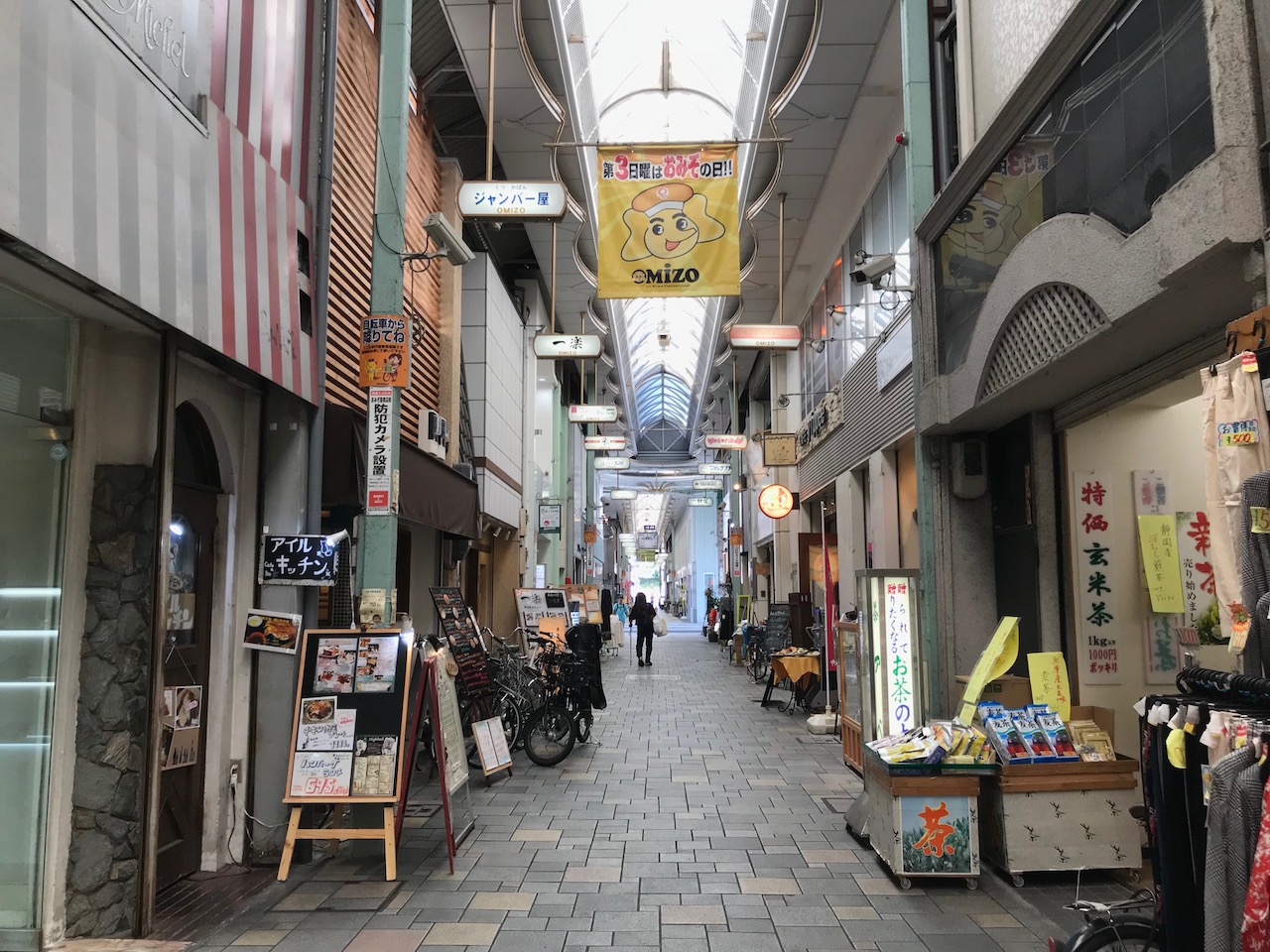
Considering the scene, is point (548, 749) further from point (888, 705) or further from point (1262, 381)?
point (1262, 381)

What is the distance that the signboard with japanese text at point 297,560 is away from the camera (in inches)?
217

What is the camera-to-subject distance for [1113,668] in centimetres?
606

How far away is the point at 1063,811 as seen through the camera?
5.04 m

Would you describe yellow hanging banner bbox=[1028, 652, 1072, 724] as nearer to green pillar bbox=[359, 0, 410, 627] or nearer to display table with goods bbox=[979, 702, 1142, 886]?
display table with goods bbox=[979, 702, 1142, 886]

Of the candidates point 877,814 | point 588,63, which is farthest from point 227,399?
point 588,63

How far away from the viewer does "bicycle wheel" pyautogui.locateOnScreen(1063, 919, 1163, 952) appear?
310 cm

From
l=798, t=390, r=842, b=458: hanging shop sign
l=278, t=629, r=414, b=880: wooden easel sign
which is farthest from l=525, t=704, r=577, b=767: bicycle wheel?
l=798, t=390, r=842, b=458: hanging shop sign

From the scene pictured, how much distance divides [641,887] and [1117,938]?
2597 millimetres

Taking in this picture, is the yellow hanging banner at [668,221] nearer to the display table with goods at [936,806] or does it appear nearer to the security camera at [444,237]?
the security camera at [444,237]

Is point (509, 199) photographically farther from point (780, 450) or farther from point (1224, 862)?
point (780, 450)

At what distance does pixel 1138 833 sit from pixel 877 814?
4.55 ft

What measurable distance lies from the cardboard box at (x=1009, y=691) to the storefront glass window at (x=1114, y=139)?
2459 mm

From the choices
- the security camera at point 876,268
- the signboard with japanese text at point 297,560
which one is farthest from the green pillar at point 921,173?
the signboard with japanese text at point 297,560

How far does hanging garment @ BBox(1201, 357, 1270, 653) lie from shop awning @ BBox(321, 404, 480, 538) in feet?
15.9
